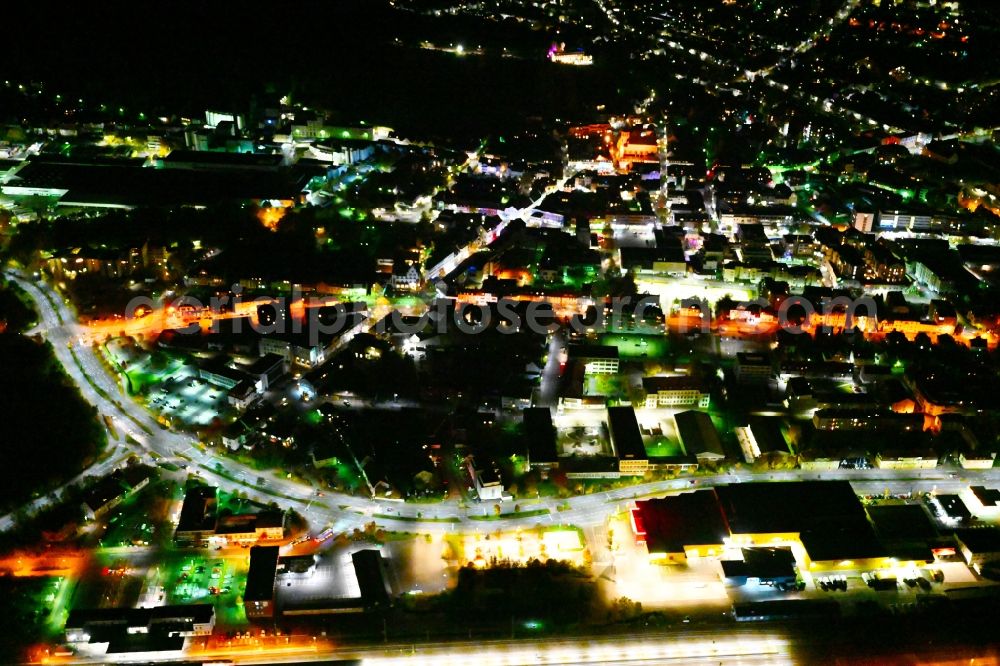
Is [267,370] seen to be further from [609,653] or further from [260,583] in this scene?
[609,653]

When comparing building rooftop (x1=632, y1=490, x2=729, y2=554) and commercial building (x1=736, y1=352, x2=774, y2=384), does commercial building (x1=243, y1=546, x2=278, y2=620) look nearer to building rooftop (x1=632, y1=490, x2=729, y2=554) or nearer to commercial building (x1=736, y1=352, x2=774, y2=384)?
building rooftop (x1=632, y1=490, x2=729, y2=554)

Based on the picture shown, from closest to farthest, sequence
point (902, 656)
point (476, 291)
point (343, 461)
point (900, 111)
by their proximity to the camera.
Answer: point (902, 656) → point (343, 461) → point (476, 291) → point (900, 111)

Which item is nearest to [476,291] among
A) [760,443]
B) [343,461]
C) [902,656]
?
[343,461]

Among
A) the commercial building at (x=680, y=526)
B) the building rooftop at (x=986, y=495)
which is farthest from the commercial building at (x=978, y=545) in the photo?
the commercial building at (x=680, y=526)

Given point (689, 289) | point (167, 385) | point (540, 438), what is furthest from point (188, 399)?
point (689, 289)

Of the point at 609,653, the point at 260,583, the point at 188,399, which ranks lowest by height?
the point at 609,653

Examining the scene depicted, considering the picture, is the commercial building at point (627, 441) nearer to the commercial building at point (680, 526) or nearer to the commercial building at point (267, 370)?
the commercial building at point (680, 526)

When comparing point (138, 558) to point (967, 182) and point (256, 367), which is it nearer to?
point (256, 367)
